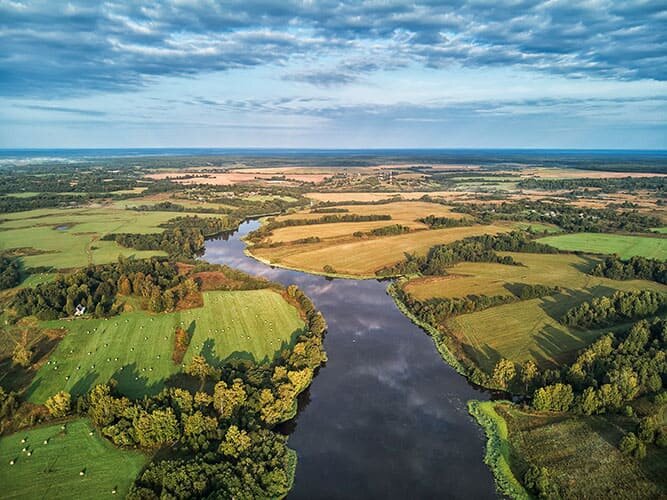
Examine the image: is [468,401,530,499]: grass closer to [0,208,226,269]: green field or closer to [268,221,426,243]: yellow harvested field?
[268,221,426,243]: yellow harvested field

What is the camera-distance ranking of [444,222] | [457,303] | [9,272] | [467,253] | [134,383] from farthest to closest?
[444,222] < [467,253] < [9,272] < [457,303] < [134,383]

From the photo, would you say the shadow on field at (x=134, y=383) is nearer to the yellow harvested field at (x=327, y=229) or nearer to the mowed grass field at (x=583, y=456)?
the mowed grass field at (x=583, y=456)

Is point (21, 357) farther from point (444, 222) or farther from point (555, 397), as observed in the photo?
point (444, 222)

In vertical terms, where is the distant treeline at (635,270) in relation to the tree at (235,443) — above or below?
above

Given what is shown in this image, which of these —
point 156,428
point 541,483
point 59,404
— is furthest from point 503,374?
point 59,404

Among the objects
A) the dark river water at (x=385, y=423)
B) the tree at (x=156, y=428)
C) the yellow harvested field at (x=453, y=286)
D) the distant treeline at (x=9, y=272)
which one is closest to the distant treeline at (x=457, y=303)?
the yellow harvested field at (x=453, y=286)

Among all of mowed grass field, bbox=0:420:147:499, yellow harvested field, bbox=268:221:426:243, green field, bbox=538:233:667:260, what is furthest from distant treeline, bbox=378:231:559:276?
mowed grass field, bbox=0:420:147:499
